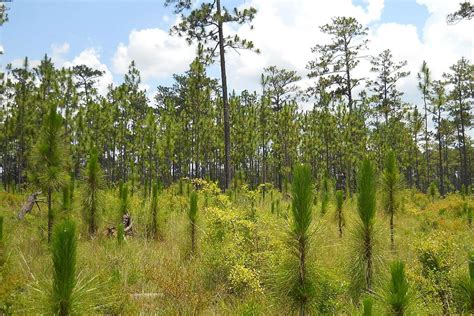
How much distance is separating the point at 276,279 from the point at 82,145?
25547 millimetres

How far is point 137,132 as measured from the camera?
99.0 feet

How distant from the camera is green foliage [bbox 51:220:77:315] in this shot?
228 cm

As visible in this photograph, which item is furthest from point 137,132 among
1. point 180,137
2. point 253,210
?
point 253,210

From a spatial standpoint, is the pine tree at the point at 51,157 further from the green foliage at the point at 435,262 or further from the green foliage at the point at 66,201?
the green foliage at the point at 435,262

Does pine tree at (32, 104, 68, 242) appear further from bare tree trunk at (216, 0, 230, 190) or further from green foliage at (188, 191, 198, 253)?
bare tree trunk at (216, 0, 230, 190)

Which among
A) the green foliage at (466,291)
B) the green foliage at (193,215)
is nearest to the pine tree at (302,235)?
the green foliage at (466,291)

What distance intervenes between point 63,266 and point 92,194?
5.71m

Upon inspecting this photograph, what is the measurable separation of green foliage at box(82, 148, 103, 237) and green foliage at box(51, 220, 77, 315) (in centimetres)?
520

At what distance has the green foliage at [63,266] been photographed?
2.28 metres

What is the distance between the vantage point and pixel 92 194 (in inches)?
304

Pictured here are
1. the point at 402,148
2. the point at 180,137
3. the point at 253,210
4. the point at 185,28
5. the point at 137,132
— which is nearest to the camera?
the point at 253,210

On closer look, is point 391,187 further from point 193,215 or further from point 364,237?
point 193,215

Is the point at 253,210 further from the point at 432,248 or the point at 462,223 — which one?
the point at 462,223

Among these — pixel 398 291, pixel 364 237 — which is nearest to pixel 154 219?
pixel 364 237
